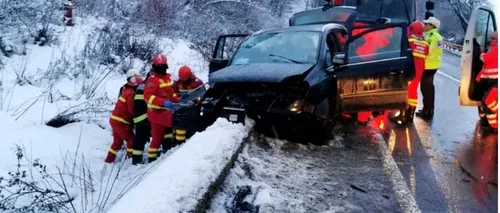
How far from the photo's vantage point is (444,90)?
12.7 metres

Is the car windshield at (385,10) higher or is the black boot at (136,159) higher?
the car windshield at (385,10)

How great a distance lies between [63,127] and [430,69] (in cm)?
596

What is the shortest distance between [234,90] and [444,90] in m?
8.48

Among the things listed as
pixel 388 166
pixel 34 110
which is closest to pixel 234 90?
pixel 388 166

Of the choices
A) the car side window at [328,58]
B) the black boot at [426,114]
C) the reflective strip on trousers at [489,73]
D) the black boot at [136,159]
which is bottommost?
the black boot at [426,114]

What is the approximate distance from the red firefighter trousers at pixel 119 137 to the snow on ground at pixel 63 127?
5.5 inches

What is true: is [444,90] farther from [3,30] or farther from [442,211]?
[3,30]

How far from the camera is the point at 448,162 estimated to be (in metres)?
5.50

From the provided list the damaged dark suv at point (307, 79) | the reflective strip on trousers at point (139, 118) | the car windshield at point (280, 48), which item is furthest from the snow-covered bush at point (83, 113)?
the car windshield at point (280, 48)

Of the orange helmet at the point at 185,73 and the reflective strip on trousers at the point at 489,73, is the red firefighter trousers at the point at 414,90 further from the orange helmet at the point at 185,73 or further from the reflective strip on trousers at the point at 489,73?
the orange helmet at the point at 185,73

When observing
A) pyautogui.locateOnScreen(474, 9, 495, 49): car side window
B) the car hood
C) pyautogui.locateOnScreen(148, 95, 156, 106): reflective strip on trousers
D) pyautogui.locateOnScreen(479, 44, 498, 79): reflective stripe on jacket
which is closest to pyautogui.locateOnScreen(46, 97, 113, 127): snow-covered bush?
pyautogui.locateOnScreen(148, 95, 156, 106): reflective strip on trousers

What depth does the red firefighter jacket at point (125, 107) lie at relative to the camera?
6.14 meters

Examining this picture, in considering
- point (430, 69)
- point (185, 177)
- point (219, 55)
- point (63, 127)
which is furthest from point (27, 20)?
point (185, 177)

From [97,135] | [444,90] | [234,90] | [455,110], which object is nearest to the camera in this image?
[234,90]
